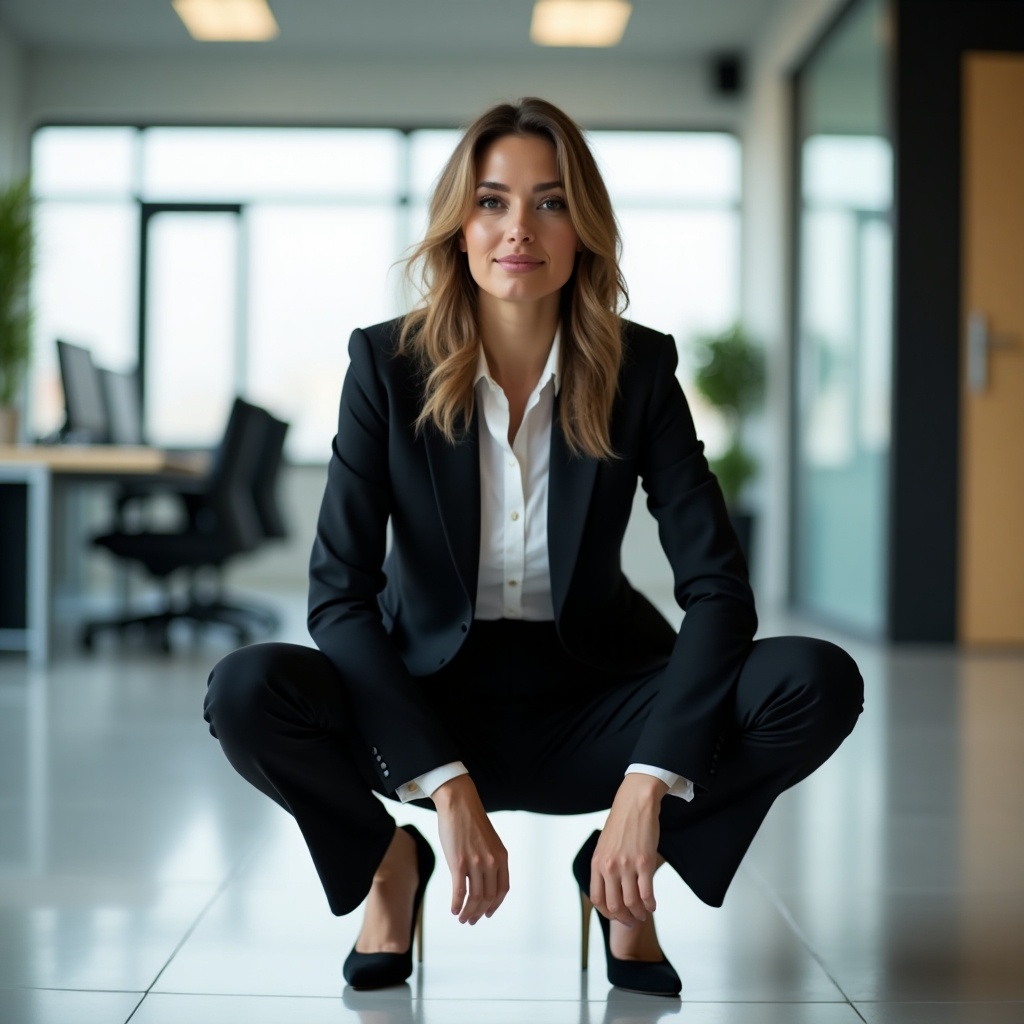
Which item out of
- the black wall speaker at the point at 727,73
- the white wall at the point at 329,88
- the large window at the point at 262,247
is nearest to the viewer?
the black wall speaker at the point at 727,73

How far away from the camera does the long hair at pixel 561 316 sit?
5.16ft

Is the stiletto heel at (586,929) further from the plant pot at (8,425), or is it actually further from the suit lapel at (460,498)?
the plant pot at (8,425)

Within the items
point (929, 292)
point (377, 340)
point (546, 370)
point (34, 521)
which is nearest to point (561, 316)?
point (546, 370)

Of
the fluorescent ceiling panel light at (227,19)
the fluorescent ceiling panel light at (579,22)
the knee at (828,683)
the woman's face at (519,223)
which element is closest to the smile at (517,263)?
the woman's face at (519,223)

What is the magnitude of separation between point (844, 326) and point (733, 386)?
164 cm

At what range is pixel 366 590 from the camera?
61.4 inches

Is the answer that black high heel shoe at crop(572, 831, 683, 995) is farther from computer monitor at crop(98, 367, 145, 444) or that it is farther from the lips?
computer monitor at crop(98, 367, 145, 444)

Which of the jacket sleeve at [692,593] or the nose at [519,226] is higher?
the nose at [519,226]

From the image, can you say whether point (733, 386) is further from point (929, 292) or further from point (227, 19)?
point (227, 19)

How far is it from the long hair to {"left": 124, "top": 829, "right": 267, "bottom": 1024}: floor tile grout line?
0.71 m

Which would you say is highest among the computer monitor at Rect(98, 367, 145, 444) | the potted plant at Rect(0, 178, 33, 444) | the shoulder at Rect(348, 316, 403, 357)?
the potted plant at Rect(0, 178, 33, 444)

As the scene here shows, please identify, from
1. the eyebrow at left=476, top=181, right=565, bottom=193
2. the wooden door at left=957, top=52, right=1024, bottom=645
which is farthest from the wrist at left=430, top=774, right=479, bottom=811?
the wooden door at left=957, top=52, right=1024, bottom=645

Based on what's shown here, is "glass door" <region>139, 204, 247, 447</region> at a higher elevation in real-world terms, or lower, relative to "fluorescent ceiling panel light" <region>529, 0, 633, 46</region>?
lower

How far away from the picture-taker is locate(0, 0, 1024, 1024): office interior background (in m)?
1.64
